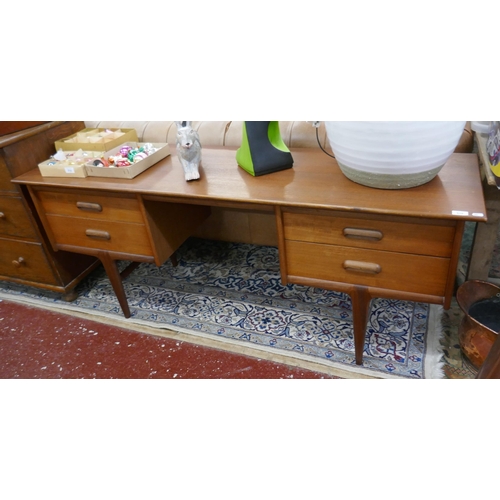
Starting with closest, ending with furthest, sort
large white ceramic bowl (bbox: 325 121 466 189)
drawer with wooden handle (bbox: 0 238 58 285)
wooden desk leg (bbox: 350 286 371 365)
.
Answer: large white ceramic bowl (bbox: 325 121 466 189) → wooden desk leg (bbox: 350 286 371 365) → drawer with wooden handle (bbox: 0 238 58 285)

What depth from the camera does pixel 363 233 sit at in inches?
42.9

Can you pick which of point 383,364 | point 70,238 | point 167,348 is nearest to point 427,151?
point 383,364

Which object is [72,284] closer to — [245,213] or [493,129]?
[245,213]

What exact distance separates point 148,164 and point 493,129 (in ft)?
3.56

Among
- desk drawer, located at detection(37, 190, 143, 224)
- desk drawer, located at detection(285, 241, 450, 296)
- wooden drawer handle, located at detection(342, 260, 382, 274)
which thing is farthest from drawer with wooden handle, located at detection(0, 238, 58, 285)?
wooden drawer handle, located at detection(342, 260, 382, 274)

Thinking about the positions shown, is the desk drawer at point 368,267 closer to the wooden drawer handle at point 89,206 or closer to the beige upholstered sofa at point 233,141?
the beige upholstered sofa at point 233,141

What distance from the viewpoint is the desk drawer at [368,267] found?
109cm

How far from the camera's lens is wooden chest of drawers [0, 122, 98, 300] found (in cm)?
150

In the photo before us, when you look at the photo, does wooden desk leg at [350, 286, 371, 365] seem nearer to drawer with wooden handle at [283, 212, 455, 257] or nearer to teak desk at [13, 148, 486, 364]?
teak desk at [13, 148, 486, 364]

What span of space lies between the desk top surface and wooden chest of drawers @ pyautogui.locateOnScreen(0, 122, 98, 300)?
0.23ft

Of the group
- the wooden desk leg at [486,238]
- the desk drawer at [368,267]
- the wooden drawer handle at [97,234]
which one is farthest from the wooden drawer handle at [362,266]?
the wooden drawer handle at [97,234]

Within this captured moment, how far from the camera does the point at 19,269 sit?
178cm

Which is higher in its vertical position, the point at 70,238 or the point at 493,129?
the point at 493,129

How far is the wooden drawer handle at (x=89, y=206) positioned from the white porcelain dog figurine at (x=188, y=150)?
1.12 feet
